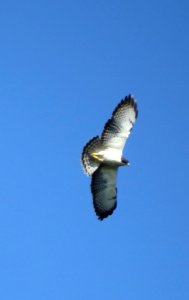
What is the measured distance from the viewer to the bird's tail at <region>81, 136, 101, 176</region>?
25766 mm

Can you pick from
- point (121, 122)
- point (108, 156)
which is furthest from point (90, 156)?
point (121, 122)

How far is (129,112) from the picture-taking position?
83.1 feet

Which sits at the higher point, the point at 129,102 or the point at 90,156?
Answer: the point at 129,102

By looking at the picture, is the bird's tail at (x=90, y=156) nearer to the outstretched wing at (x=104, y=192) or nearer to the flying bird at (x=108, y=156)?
the flying bird at (x=108, y=156)

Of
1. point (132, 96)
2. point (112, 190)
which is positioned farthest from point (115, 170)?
point (132, 96)

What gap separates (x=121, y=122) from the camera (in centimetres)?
2539

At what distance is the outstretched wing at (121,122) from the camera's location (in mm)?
25328

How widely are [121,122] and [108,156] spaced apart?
1.18 meters

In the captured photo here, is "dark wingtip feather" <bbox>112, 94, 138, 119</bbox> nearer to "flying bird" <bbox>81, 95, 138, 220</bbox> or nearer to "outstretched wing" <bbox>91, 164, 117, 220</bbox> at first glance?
"flying bird" <bbox>81, 95, 138, 220</bbox>

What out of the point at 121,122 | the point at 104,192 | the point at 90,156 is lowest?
the point at 104,192

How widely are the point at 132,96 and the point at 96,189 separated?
3230mm

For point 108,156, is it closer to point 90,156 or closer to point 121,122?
point 90,156

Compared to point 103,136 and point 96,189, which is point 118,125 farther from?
point 96,189

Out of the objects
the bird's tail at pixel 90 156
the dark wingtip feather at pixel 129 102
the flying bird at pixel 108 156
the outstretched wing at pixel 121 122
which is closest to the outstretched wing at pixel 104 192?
the flying bird at pixel 108 156
